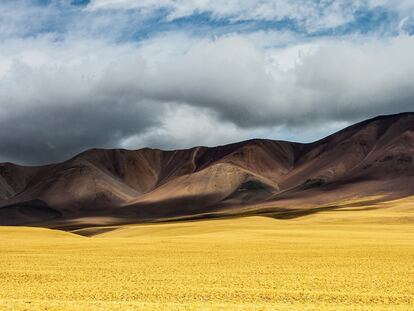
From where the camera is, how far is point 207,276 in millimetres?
31812

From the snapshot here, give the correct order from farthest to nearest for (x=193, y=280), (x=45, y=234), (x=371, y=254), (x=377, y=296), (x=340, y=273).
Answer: (x=45, y=234) → (x=371, y=254) → (x=340, y=273) → (x=193, y=280) → (x=377, y=296)

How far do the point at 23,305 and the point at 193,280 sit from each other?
11.3 meters

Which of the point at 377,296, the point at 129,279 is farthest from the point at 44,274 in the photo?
the point at 377,296

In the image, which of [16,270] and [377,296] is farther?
[16,270]

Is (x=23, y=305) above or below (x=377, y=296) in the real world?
above

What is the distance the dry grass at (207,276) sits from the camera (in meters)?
23.0

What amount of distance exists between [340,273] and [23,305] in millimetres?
18576

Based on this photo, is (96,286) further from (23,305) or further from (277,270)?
(277,270)

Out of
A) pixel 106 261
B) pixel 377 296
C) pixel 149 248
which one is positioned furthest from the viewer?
pixel 149 248

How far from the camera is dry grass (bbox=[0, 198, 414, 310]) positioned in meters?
23.0

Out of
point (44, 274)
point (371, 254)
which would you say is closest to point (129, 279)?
point (44, 274)

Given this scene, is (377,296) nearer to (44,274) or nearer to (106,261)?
(44,274)

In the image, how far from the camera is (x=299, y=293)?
2514cm

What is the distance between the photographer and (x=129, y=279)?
3094 cm
